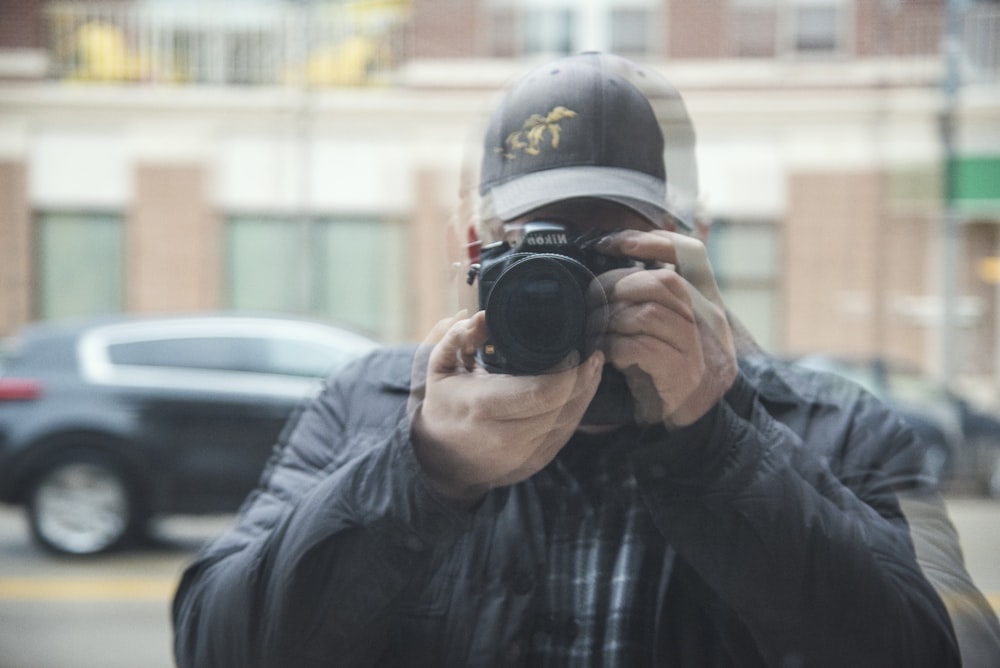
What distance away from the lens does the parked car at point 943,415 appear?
328 inches

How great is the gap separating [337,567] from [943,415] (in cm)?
868

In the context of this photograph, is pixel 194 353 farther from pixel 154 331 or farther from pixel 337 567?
pixel 337 567

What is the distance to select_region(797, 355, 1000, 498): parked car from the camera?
27.3ft

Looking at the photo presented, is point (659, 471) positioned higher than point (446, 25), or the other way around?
point (446, 25)

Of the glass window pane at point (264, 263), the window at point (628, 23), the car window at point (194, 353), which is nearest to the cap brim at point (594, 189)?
the window at point (628, 23)

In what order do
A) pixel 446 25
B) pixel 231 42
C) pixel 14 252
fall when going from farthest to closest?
pixel 14 252 < pixel 231 42 < pixel 446 25

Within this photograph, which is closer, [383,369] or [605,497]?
[605,497]

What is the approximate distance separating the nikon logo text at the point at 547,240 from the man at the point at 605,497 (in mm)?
22

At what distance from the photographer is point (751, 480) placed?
3.38 ft

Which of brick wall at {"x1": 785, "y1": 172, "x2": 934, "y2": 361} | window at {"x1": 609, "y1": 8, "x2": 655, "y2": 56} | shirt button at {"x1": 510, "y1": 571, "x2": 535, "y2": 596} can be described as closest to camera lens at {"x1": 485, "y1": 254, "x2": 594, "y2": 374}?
shirt button at {"x1": 510, "y1": 571, "x2": 535, "y2": 596}

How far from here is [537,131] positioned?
111 centimetres

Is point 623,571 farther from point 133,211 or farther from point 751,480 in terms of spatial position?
point 133,211

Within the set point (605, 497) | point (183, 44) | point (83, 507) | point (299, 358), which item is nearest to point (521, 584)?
point (605, 497)

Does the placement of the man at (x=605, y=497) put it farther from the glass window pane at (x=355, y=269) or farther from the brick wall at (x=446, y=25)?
the glass window pane at (x=355, y=269)
